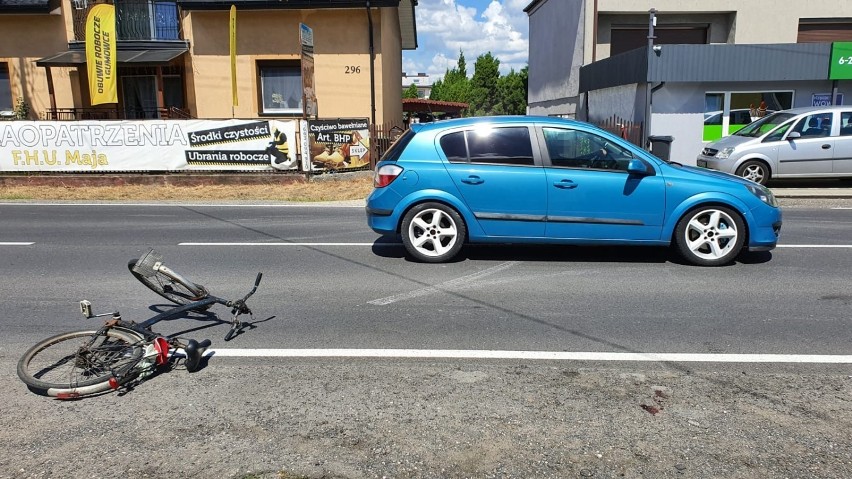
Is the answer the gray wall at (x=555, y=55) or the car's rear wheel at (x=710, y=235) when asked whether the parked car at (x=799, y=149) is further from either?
the gray wall at (x=555, y=55)

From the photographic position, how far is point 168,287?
513cm

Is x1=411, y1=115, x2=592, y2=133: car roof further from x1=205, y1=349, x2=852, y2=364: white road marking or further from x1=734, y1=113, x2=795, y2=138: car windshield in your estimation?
x1=734, y1=113, x2=795, y2=138: car windshield

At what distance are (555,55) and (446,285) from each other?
2831 centimetres

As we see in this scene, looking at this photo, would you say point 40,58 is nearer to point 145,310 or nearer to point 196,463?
point 145,310

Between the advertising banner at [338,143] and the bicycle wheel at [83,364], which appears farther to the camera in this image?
the advertising banner at [338,143]

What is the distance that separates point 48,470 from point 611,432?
2907 millimetres

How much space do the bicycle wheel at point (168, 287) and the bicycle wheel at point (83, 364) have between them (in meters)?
0.70

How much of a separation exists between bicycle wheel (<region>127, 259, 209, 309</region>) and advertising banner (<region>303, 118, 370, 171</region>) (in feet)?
38.8

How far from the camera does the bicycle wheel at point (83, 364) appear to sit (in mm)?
4039

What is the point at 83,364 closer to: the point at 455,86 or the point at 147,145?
the point at 147,145

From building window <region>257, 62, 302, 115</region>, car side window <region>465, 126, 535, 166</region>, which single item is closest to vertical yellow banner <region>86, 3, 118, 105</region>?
building window <region>257, 62, 302, 115</region>

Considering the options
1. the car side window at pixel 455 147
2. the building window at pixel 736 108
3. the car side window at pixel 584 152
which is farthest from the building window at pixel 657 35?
the car side window at pixel 455 147

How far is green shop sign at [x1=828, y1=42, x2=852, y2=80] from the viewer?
55.0ft

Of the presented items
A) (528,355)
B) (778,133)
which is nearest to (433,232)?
(528,355)
